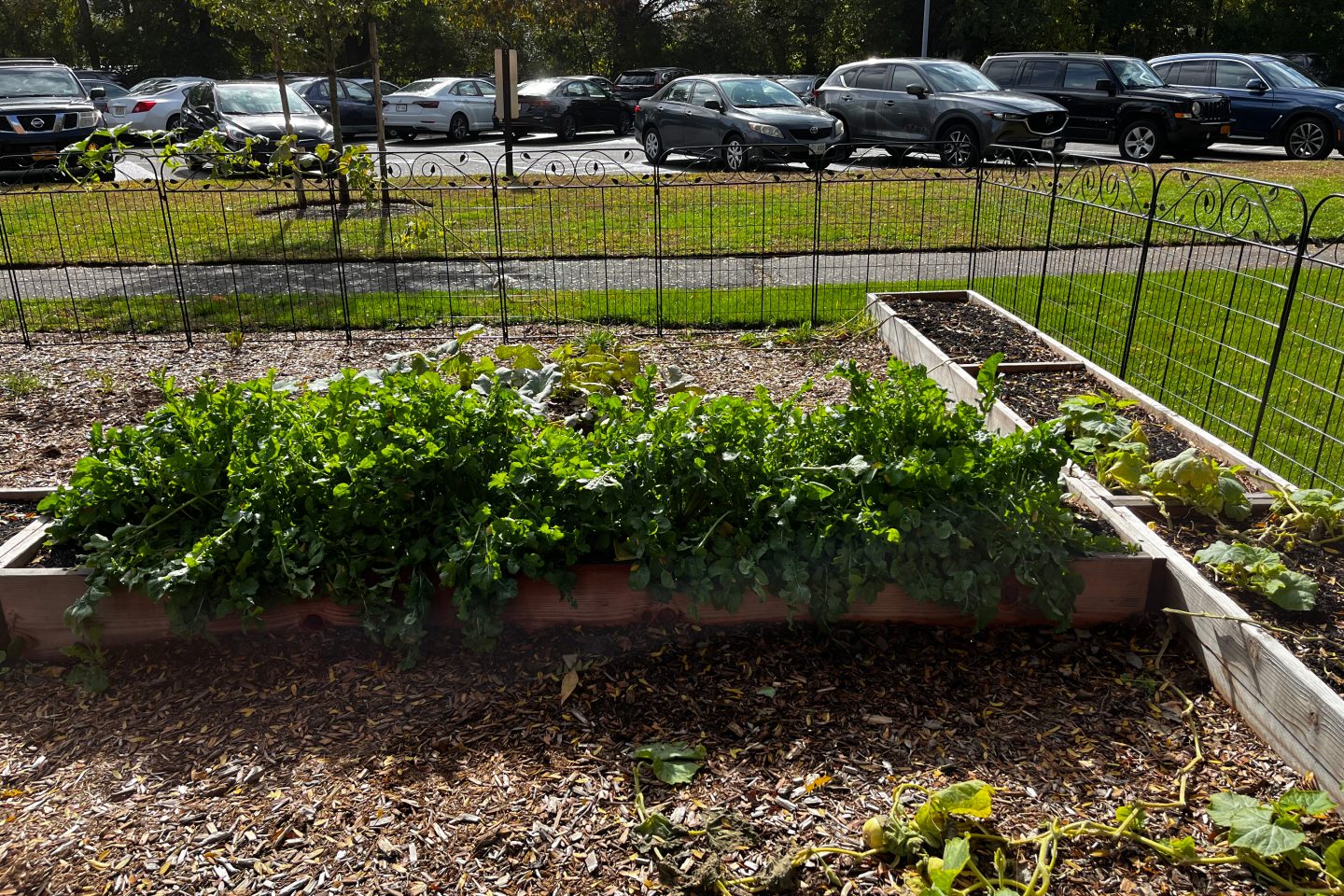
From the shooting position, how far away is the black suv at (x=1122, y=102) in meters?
15.7

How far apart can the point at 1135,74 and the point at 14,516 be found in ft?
59.4

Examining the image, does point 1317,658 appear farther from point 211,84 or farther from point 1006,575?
point 211,84

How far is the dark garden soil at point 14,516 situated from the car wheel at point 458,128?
18892 mm

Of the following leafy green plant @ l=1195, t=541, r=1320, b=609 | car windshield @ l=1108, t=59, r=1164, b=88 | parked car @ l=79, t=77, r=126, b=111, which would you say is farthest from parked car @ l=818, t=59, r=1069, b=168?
parked car @ l=79, t=77, r=126, b=111

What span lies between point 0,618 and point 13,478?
177 centimetres

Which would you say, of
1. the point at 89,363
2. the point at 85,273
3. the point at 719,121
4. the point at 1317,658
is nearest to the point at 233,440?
the point at 1317,658

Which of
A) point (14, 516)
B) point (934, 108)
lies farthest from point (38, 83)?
point (14, 516)

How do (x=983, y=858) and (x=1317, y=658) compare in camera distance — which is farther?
(x=1317, y=658)

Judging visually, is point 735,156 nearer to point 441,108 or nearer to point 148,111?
point 441,108

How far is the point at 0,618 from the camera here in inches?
133

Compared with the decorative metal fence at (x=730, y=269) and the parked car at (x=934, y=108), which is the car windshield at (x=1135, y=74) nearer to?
the parked car at (x=934, y=108)

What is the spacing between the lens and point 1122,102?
16.6m

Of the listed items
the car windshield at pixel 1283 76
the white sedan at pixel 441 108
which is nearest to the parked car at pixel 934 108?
the car windshield at pixel 1283 76

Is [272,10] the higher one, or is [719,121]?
[272,10]
